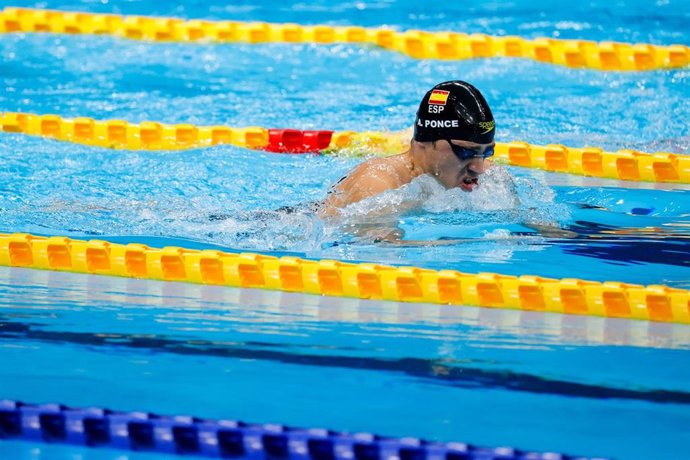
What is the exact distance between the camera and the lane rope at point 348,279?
12.8ft

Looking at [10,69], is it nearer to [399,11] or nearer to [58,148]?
[58,148]

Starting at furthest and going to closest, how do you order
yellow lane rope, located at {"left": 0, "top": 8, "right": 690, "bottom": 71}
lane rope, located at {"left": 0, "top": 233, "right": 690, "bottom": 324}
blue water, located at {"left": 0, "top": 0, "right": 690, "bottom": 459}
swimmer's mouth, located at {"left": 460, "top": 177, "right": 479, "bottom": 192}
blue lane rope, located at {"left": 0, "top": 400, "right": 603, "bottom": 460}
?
yellow lane rope, located at {"left": 0, "top": 8, "right": 690, "bottom": 71}, swimmer's mouth, located at {"left": 460, "top": 177, "right": 479, "bottom": 192}, lane rope, located at {"left": 0, "top": 233, "right": 690, "bottom": 324}, blue water, located at {"left": 0, "top": 0, "right": 690, "bottom": 459}, blue lane rope, located at {"left": 0, "top": 400, "right": 603, "bottom": 460}

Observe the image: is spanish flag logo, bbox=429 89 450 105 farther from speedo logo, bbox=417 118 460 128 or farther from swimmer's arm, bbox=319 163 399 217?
swimmer's arm, bbox=319 163 399 217

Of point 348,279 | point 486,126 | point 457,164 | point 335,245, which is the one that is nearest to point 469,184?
point 457,164

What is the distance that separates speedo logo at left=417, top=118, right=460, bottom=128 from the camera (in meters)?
4.46

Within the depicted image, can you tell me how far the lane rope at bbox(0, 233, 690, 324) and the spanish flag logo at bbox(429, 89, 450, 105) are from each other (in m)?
0.75

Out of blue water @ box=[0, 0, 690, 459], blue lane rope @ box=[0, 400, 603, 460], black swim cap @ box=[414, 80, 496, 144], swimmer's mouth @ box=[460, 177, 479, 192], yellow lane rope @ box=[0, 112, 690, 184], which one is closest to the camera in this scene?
blue lane rope @ box=[0, 400, 603, 460]

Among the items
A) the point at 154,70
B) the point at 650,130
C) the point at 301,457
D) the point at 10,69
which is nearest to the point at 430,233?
the point at 301,457

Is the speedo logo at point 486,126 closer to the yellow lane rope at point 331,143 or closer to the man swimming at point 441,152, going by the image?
the man swimming at point 441,152

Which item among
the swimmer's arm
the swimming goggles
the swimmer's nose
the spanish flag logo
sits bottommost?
the swimmer's arm

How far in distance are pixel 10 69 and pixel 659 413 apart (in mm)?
5817

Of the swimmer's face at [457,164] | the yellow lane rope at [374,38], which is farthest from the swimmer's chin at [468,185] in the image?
the yellow lane rope at [374,38]

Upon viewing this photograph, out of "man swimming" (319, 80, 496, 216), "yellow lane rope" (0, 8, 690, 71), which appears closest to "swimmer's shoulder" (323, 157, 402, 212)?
"man swimming" (319, 80, 496, 216)

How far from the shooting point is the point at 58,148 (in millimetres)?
6188
